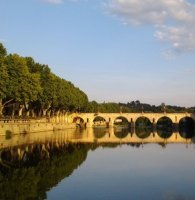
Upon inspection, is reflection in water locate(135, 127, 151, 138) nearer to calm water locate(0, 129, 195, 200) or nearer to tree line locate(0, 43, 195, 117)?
tree line locate(0, 43, 195, 117)

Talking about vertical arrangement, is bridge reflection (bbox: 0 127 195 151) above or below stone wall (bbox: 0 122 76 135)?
below

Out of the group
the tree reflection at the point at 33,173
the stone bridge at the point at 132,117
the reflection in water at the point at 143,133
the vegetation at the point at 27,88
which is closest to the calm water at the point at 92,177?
the tree reflection at the point at 33,173

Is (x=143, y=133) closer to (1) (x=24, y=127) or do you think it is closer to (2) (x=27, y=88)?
(1) (x=24, y=127)

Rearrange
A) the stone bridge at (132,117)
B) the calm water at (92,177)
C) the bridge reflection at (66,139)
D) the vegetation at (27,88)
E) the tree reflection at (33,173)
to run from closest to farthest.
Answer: the calm water at (92,177), the tree reflection at (33,173), the bridge reflection at (66,139), the vegetation at (27,88), the stone bridge at (132,117)

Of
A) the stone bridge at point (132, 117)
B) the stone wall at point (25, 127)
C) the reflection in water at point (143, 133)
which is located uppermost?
the stone bridge at point (132, 117)

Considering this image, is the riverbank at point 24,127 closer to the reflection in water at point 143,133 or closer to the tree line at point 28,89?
the tree line at point 28,89

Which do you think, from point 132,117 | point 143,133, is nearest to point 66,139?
point 143,133

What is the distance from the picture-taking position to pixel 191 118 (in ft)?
510

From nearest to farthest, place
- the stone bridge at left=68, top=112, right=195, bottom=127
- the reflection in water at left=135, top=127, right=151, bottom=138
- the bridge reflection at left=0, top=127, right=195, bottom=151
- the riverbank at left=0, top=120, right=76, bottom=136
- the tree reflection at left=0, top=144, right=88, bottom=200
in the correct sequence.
A: the tree reflection at left=0, top=144, right=88, bottom=200
the bridge reflection at left=0, top=127, right=195, bottom=151
the riverbank at left=0, top=120, right=76, bottom=136
the reflection in water at left=135, top=127, right=151, bottom=138
the stone bridge at left=68, top=112, right=195, bottom=127

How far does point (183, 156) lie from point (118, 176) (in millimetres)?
16975

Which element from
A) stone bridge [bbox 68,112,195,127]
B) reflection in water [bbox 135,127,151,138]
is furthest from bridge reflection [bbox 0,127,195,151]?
stone bridge [bbox 68,112,195,127]

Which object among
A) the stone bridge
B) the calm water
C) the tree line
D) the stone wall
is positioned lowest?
the calm water

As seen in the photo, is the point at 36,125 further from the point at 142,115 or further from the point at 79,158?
the point at 142,115

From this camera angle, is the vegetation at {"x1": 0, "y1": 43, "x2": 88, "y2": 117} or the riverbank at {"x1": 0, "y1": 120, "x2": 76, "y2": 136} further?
the vegetation at {"x1": 0, "y1": 43, "x2": 88, "y2": 117}
